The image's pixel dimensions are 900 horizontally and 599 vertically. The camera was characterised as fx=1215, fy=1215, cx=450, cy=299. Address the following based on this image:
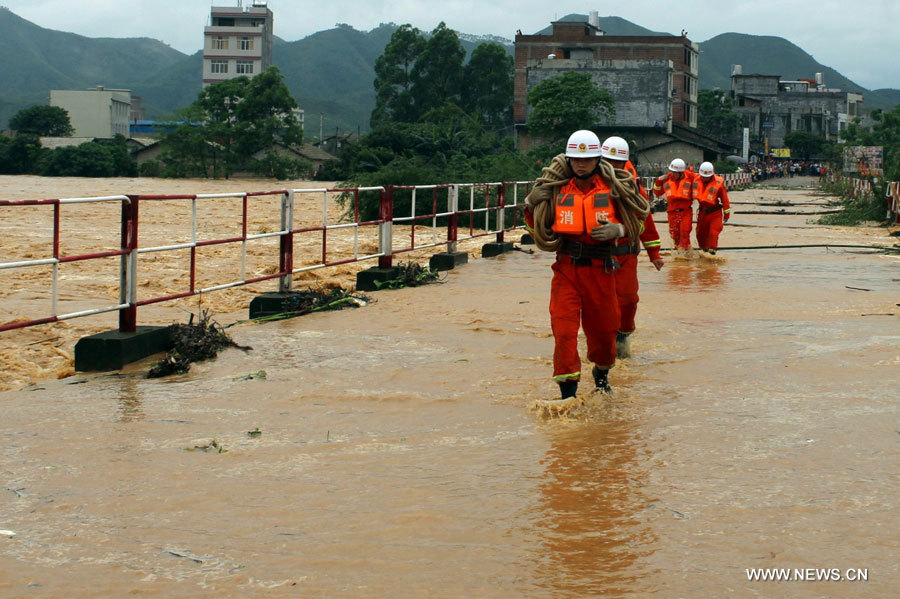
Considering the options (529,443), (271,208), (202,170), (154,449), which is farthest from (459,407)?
(202,170)

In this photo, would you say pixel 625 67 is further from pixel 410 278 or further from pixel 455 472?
pixel 455 472

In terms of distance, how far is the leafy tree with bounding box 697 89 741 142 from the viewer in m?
120

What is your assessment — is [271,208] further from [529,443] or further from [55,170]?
[55,170]

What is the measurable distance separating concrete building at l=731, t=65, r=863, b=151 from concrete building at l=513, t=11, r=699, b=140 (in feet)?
98.9

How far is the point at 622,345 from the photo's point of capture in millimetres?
9070

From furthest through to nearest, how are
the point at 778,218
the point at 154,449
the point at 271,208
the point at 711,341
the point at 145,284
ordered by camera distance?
the point at 271,208 → the point at 778,218 → the point at 145,284 → the point at 711,341 → the point at 154,449

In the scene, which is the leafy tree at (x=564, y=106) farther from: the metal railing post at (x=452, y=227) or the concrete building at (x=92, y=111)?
the concrete building at (x=92, y=111)

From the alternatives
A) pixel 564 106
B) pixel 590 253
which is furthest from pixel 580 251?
pixel 564 106

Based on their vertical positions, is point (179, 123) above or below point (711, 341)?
above

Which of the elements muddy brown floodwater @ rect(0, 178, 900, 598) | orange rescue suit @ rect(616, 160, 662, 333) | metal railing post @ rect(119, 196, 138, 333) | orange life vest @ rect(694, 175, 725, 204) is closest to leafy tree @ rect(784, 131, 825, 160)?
orange life vest @ rect(694, 175, 725, 204)

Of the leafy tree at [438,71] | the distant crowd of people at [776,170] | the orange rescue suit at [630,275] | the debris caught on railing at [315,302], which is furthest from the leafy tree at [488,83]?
the orange rescue suit at [630,275]

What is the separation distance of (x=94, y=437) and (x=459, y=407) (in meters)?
2.16

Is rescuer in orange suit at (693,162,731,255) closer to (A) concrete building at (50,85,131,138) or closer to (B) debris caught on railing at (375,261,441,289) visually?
(B) debris caught on railing at (375,261,441,289)

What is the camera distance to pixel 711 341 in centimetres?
1005
